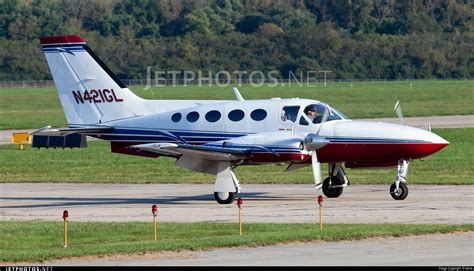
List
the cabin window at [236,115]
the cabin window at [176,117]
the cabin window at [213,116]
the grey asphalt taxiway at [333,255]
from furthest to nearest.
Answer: the cabin window at [176,117] < the cabin window at [213,116] < the cabin window at [236,115] < the grey asphalt taxiway at [333,255]

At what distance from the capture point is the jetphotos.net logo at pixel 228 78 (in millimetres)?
140125

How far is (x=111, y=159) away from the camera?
157 feet

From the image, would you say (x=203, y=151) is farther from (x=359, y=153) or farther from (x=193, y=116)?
(x=359, y=153)

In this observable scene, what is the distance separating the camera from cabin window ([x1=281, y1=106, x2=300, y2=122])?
31.1m

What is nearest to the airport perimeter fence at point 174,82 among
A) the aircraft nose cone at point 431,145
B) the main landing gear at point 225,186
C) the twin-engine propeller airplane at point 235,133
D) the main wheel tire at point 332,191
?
the twin-engine propeller airplane at point 235,133

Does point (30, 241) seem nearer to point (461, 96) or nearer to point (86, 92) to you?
point (86, 92)

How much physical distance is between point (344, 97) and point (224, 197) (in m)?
76.9

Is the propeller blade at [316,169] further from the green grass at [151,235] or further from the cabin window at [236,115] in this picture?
the green grass at [151,235]

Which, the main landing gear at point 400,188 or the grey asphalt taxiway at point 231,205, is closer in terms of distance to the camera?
the grey asphalt taxiway at point 231,205

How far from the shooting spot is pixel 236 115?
31.8m

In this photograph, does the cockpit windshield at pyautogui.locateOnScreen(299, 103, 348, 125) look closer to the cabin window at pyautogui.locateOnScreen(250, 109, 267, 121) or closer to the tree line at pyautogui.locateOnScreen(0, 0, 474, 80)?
the cabin window at pyautogui.locateOnScreen(250, 109, 267, 121)

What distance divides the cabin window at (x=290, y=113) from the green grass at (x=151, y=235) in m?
5.87

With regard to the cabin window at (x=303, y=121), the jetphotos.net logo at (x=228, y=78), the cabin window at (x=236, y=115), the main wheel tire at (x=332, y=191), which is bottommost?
the main wheel tire at (x=332, y=191)

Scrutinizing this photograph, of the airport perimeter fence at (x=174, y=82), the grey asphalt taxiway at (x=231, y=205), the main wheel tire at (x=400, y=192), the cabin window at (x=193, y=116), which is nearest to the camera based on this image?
the grey asphalt taxiway at (x=231, y=205)
